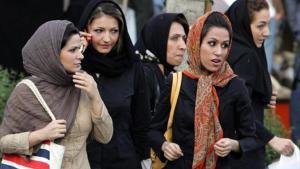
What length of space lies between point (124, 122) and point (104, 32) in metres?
0.59

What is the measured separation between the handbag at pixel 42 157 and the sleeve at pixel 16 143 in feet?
0.17

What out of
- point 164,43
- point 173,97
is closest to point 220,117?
point 173,97

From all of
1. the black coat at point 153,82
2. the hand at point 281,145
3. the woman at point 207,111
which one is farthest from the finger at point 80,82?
the hand at point 281,145

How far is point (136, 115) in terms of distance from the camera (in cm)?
653

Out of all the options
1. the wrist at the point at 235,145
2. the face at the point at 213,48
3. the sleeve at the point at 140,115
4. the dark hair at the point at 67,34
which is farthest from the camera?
the sleeve at the point at 140,115

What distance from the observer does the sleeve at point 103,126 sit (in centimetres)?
573

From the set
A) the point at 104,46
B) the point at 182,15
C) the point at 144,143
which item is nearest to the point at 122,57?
the point at 104,46

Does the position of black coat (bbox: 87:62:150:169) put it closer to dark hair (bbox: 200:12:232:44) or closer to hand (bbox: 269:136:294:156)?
dark hair (bbox: 200:12:232:44)

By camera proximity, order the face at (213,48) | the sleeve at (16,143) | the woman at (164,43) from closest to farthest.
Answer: the sleeve at (16,143) → the face at (213,48) → the woman at (164,43)

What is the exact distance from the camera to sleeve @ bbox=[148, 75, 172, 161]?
6.00 m

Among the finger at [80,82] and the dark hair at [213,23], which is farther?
the dark hair at [213,23]

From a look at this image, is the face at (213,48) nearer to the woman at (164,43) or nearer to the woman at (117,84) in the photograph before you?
the woman at (117,84)

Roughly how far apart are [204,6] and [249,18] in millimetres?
924

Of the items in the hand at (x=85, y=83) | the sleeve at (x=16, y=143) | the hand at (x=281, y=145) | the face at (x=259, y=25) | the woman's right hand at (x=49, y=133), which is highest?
the face at (x=259, y=25)
